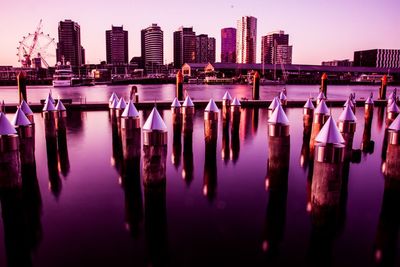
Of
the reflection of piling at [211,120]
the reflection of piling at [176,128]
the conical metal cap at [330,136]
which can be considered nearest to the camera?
the conical metal cap at [330,136]

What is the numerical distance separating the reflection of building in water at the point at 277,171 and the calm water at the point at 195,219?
6 centimetres

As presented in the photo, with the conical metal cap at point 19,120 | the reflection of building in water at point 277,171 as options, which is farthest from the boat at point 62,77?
the reflection of building in water at point 277,171

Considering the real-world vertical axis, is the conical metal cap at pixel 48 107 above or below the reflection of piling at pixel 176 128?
above

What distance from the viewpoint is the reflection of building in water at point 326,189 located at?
7891mm

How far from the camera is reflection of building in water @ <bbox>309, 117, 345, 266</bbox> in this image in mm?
7891

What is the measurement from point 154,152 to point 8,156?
3.61m


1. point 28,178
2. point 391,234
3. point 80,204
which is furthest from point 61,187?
point 391,234

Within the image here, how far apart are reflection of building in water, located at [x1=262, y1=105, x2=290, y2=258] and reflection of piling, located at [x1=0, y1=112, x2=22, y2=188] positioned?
21.8 feet

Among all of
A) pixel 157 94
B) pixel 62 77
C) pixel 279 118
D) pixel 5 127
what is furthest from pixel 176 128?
pixel 62 77

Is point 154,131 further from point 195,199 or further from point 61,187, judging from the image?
point 61,187

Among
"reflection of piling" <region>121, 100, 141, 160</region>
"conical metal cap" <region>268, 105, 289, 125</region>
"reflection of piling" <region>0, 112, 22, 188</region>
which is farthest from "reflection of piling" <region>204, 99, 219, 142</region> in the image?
"reflection of piling" <region>0, 112, 22, 188</region>

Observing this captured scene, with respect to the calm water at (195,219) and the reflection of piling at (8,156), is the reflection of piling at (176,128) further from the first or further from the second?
the reflection of piling at (8,156)

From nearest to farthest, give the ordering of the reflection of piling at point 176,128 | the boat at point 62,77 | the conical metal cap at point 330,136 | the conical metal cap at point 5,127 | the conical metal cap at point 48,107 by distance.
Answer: the conical metal cap at point 330,136, the conical metal cap at point 5,127, the conical metal cap at point 48,107, the reflection of piling at point 176,128, the boat at point 62,77

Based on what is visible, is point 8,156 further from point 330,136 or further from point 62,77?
→ point 62,77
